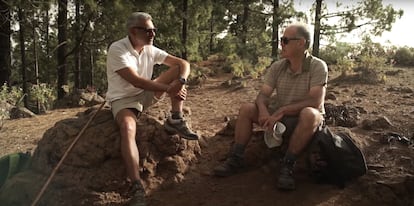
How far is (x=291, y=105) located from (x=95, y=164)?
199cm

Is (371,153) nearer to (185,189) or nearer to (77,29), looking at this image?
(185,189)

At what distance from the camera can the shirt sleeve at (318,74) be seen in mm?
3842

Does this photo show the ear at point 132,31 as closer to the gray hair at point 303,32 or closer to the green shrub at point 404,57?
the gray hair at point 303,32

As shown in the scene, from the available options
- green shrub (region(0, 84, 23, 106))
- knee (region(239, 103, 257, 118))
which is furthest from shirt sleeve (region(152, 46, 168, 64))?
green shrub (region(0, 84, 23, 106))

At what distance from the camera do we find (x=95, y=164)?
13.1 ft

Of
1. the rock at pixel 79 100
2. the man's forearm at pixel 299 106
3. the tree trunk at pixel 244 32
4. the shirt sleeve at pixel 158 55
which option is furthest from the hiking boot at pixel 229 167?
the tree trunk at pixel 244 32

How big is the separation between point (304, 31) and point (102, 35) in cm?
756

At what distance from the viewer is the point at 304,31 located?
386 cm

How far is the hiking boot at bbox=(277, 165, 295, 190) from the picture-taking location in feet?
12.0

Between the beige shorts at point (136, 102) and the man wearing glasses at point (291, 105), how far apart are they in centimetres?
96

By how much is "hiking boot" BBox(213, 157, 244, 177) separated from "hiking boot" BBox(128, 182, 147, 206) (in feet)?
2.79

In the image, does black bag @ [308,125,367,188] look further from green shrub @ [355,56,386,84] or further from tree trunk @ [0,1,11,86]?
tree trunk @ [0,1,11,86]

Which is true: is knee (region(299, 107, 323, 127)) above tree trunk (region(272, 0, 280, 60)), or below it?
below

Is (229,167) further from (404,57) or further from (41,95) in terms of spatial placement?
(404,57)
